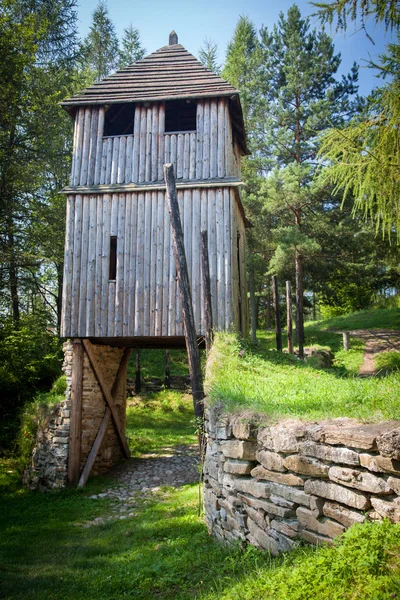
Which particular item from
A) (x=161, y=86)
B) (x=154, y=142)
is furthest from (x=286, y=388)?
(x=161, y=86)

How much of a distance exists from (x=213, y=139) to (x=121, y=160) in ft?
7.61

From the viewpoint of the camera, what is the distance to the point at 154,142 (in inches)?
431

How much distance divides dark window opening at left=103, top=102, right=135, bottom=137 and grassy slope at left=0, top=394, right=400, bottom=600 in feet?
30.7

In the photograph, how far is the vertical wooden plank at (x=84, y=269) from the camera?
A: 10.5 m

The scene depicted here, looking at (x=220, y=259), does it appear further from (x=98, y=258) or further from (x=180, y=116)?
(x=180, y=116)

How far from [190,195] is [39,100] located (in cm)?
816

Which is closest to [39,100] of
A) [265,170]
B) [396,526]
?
[265,170]

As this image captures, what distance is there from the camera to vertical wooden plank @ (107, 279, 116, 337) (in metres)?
10.4

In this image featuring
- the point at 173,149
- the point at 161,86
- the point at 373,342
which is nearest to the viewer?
the point at 173,149

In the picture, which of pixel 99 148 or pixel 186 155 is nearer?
pixel 186 155

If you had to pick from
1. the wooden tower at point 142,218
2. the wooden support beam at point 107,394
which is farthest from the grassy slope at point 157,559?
the wooden tower at point 142,218

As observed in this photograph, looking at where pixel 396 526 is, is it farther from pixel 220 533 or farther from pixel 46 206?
pixel 46 206

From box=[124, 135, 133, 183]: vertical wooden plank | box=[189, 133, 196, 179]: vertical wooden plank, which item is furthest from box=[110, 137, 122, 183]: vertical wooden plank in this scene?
box=[189, 133, 196, 179]: vertical wooden plank

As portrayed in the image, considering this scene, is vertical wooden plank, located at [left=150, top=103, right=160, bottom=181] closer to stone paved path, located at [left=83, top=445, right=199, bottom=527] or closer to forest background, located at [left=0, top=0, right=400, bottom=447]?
forest background, located at [left=0, top=0, right=400, bottom=447]
